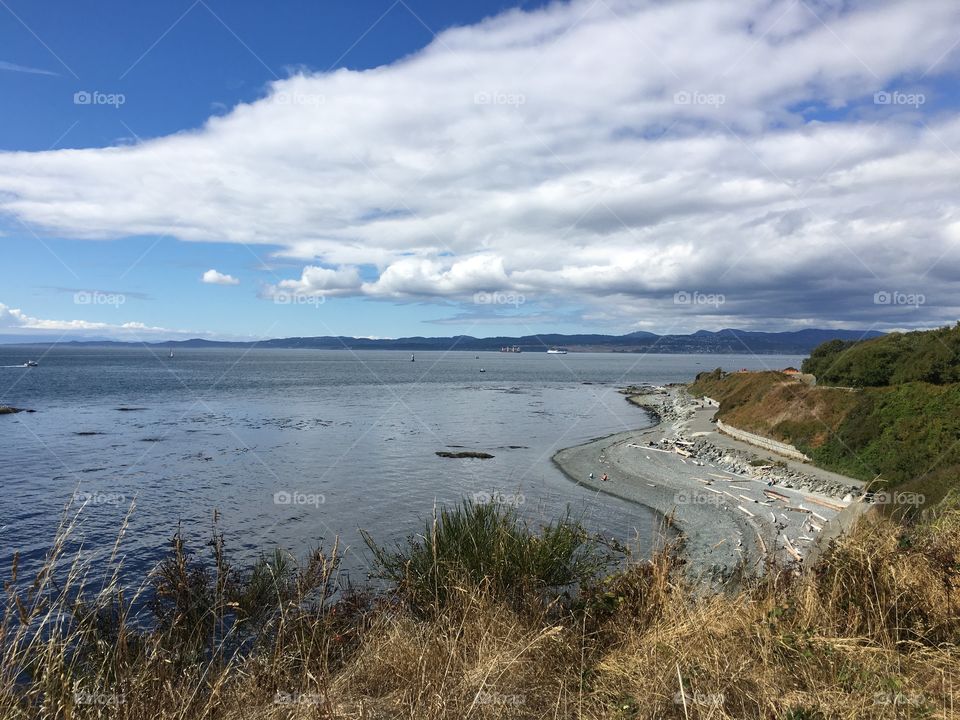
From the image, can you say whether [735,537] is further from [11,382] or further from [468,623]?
[11,382]

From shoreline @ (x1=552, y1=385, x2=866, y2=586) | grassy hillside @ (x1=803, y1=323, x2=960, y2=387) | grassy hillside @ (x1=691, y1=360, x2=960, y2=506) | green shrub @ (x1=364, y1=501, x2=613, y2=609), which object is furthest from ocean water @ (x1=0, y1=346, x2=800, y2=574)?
grassy hillside @ (x1=803, y1=323, x2=960, y2=387)

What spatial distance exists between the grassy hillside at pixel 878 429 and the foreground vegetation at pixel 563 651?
10.4 m

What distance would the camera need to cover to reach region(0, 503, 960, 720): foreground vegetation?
4.05 m

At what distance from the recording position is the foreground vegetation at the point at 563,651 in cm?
405

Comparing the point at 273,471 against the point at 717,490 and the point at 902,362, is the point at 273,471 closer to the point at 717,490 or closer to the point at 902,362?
the point at 717,490

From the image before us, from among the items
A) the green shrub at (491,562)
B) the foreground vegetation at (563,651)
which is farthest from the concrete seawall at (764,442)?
the green shrub at (491,562)

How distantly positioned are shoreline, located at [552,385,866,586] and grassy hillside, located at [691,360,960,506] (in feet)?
4.59

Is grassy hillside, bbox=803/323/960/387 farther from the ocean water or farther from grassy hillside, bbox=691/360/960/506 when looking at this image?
the ocean water

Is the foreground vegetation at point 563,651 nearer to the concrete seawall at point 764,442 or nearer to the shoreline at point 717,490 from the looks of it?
the shoreline at point 717,490

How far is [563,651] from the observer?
5324 mm

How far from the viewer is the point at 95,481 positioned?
28.1 m

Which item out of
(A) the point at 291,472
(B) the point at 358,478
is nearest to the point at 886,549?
(B) the point at 358,478

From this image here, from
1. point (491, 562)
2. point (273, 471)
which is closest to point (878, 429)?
point (491, 562)

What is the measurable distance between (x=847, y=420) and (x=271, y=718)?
102ft
